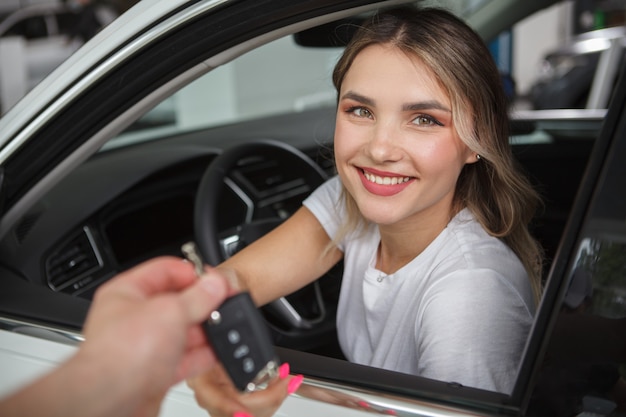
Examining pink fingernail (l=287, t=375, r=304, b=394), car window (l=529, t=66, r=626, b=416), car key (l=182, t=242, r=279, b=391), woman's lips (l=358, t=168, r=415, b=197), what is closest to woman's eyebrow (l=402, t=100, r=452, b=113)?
woman's lips (l=358, t=168, r=415, b=197)

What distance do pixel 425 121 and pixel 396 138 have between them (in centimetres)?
7

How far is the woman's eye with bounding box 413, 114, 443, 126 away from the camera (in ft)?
4.18

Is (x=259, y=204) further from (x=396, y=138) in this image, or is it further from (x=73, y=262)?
(x=396, y=138)

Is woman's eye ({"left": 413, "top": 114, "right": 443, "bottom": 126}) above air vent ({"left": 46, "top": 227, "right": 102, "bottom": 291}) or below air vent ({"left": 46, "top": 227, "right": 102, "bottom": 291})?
above

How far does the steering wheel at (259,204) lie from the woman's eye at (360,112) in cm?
62

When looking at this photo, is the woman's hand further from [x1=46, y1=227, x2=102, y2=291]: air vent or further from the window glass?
[x1=46, y1=227, x2=102, y2=291]: air vent

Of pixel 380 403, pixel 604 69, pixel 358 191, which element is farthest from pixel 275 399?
pixel 604 69

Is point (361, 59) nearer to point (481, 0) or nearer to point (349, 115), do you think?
point (349, 115)

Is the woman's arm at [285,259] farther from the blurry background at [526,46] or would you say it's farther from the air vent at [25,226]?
the blurry background at [526,46]

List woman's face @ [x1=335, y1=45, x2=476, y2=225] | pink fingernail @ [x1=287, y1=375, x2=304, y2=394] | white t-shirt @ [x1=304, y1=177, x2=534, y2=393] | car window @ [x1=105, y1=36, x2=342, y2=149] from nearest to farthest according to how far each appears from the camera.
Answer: pink fingernail @ [x1=287, y1=375, x2=304, y2=394] → white t-shirt @ [x1=304, y1=177, x2=534, y2=393] → woman's face @ [x1=335, y1=45, x2=476, y2=225] → car window @ [x1=105, y1=36, x2=342, y2=149]

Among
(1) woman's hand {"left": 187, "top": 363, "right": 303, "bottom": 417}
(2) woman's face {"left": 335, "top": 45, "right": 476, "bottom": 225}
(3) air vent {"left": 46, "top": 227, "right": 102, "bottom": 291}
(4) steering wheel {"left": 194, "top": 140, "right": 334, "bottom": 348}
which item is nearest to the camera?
(1) woman's hand {"left": 187, "top": 363, "right": 303, "bottom": 417}

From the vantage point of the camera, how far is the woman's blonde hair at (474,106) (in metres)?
1.29

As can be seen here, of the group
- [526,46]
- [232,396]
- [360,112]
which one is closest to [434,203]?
[360,112]

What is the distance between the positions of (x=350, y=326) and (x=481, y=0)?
1438 millimetres
